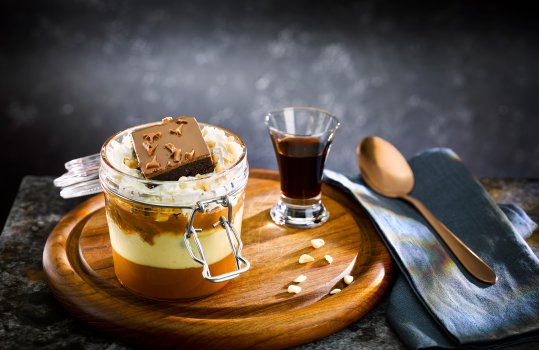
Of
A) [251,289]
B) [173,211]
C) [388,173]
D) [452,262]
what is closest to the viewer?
[173,211]

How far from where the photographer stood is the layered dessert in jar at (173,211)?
43.2 inches

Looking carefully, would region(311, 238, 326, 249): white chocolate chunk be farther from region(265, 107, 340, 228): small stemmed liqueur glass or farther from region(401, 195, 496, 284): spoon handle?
region(401, 195, 496, 284): spoon handle

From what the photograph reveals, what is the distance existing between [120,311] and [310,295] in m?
0.31

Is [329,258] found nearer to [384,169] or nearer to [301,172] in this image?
[301,172]

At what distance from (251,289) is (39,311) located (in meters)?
0.35

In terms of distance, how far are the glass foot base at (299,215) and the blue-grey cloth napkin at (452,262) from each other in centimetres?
9

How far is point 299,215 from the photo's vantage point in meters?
1.43

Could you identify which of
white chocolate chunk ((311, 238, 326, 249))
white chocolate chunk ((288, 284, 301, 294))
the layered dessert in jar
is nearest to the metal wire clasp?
the layered dessert in jar

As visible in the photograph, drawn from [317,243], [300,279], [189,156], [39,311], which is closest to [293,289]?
[300,279]

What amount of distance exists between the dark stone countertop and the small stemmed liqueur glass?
0.27 m

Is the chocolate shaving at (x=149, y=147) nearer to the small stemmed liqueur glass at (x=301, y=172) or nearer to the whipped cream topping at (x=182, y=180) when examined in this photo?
the whipped cream topping at (x=182, y=180)

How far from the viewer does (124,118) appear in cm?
A: 243

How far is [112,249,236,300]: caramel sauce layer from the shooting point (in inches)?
44.7

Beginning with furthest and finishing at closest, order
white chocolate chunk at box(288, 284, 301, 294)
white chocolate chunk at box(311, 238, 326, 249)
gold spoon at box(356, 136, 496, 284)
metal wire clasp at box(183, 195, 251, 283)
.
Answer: gold spoon at box(356, 136, 496, 284) < white chocolate chunk at box(311, 238, 326, 249) < white chocolate chunk at box(288, 284, 301, 294) < metal wire clasp at box(183, 195, 251, 283)
